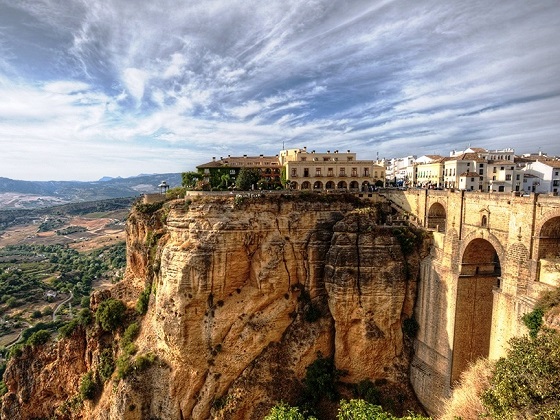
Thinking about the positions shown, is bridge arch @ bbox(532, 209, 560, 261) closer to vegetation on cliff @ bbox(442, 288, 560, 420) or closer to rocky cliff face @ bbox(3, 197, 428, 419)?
vegetation on cliff @ bbox(442, 288, 560, 420)

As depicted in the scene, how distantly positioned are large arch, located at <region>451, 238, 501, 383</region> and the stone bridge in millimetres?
69

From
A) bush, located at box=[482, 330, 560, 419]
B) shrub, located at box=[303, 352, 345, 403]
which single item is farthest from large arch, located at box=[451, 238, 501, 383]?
bush, located at box=[482, 330, 560, 419]

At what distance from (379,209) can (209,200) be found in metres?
18.1

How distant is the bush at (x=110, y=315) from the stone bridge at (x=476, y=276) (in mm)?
29371

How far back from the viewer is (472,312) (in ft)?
86.8

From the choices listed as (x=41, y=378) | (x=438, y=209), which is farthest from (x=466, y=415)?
(x=41, y=378)

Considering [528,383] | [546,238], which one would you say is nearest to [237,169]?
[546,238]

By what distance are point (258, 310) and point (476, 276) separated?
734 inches

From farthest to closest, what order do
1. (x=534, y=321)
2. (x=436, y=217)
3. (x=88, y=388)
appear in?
(x=436, y=217) < (x=88, y=388) < (x=534, y=321)

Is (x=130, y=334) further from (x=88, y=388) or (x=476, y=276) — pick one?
(x=476, y=276)

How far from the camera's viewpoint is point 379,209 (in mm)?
36500

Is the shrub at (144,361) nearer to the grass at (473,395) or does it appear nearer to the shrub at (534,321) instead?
the grass at (473,395)

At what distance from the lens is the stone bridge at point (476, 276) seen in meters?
21.0

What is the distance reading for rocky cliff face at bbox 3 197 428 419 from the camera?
98.0 feet
